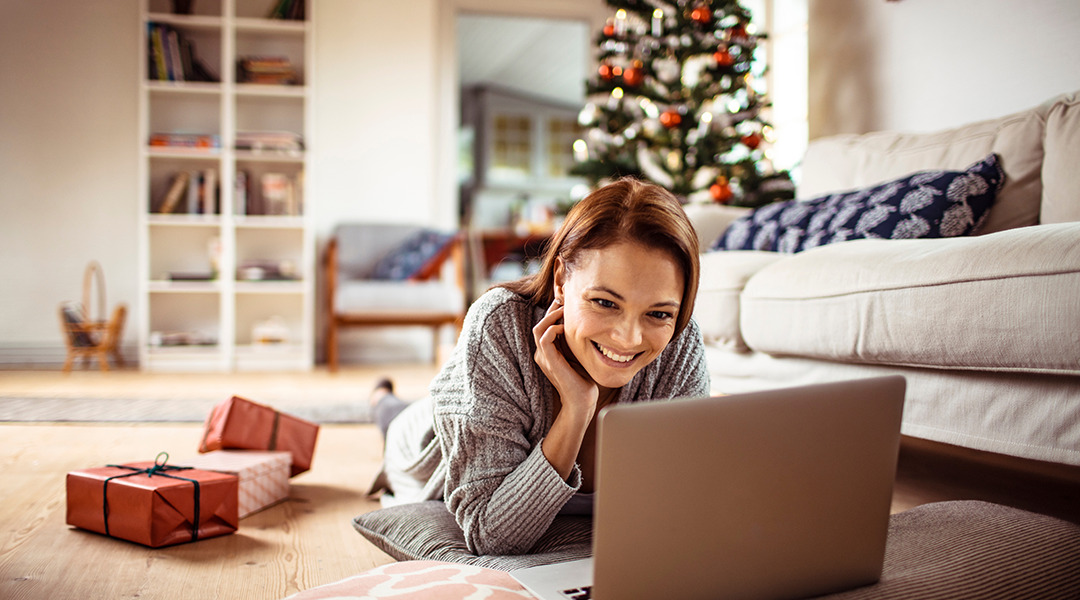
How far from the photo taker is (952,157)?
191 cm

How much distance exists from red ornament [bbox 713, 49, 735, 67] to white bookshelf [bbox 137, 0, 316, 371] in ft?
7.04

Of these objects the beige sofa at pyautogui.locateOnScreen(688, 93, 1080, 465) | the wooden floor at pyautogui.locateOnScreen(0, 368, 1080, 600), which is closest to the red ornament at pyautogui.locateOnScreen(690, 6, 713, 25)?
the beige sofa at pyautogui.locateOnScreen(688, 93, 1080, 465)

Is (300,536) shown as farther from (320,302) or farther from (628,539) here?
(320,302)

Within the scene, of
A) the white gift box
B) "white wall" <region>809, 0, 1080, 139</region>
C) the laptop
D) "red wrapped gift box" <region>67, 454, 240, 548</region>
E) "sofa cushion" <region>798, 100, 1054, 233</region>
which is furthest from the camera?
"white wall" <region>809, 0, 1080, 139</region>

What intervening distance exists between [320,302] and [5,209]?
1693mm

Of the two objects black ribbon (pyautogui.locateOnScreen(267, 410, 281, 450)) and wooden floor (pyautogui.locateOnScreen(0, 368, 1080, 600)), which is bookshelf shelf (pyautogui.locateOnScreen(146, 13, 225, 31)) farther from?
black ribbon (pyautogui.locateOnScreen(267, 410, 281, 450))

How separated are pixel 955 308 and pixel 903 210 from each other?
57cm

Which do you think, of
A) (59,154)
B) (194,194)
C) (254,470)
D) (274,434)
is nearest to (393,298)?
(194,194)

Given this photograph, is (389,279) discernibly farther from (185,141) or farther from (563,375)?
(563,375)

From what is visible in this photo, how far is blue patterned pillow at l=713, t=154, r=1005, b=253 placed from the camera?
1644mm

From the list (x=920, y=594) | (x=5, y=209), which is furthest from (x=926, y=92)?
(x=5, y=209)

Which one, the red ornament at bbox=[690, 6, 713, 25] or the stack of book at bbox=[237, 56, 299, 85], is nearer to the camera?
the red ornament at bbox=[690, 6, 713, 25]

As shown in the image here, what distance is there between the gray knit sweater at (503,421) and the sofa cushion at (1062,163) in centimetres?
103

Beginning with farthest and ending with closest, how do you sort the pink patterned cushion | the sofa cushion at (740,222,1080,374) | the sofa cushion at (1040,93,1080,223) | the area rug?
the area rug
the sofa cushion at (1040,93,1080,223)
the sofa cushion at (740,222,1080,374)
the pink patterned cushion
